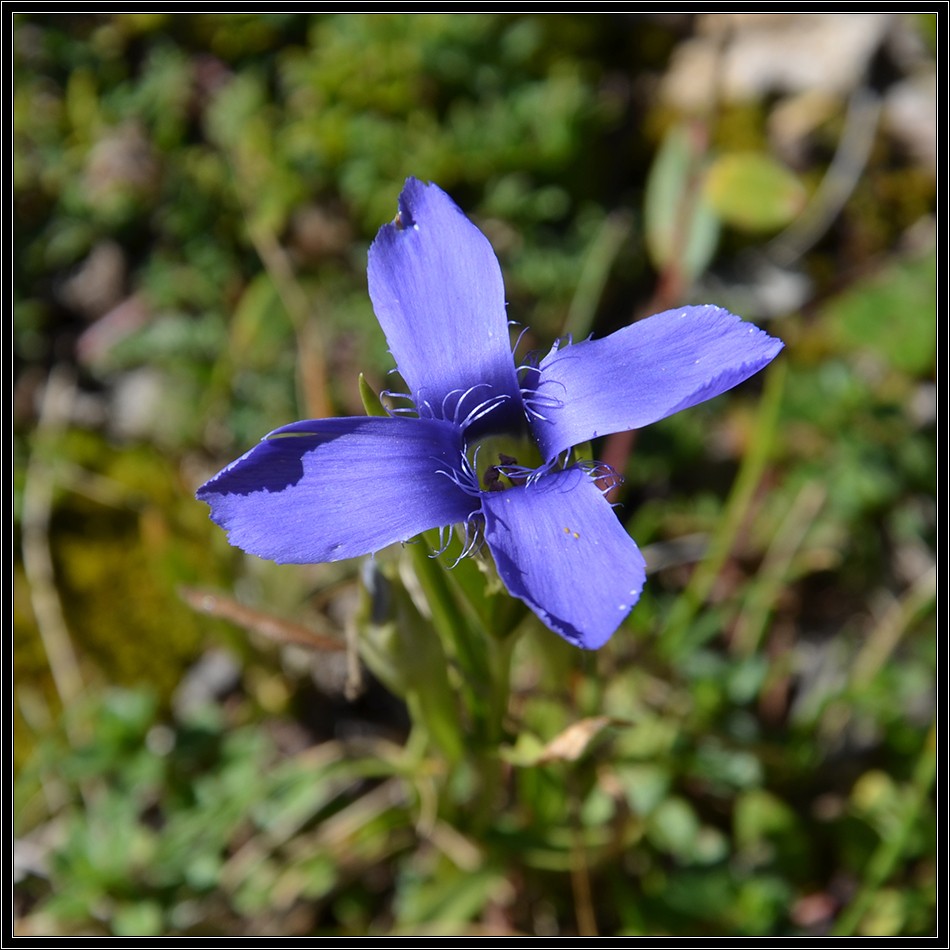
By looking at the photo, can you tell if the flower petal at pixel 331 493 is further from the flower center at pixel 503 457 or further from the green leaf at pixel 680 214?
the green leaf at pixel 680 214

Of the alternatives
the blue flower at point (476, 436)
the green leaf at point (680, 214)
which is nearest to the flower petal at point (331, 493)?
the blue flower at point (476, 436)

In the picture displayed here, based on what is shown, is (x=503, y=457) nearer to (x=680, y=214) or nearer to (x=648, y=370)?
(x=648, y=370)

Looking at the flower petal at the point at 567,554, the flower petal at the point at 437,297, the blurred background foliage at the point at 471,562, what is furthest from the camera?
the blurred background foliage at the point at 471,562

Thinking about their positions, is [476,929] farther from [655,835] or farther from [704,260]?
[704,260]

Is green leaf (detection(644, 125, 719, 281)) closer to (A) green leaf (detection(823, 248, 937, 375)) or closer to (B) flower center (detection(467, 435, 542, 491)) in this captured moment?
(A) green leaf (detection(823, 248, 937, 375))

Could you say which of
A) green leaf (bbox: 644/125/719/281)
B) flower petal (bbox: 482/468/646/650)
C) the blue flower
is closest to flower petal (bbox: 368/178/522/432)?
the blue flower

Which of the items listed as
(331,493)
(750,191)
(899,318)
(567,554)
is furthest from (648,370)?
(750,191)

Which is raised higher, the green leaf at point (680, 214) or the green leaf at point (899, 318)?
the green leaf at point (680, 214)
